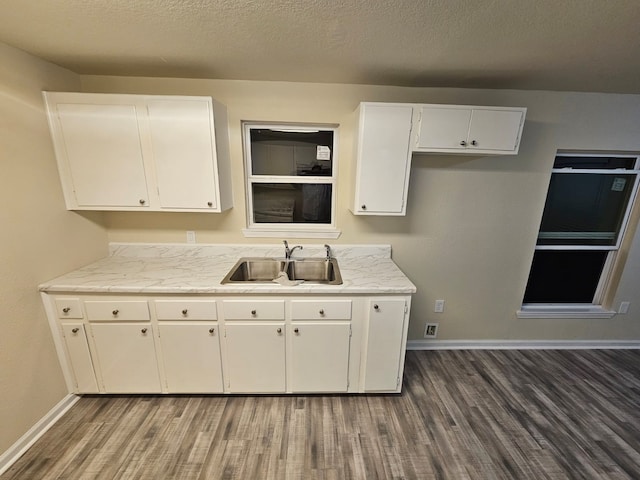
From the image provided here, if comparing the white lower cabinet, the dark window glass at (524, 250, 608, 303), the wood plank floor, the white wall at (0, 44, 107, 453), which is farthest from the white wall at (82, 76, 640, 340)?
the white lower cabinet

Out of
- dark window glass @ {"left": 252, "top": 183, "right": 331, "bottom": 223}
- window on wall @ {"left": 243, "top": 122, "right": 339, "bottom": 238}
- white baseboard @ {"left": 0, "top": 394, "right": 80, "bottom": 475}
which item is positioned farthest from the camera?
dark window glass @ {"left": 252, "top": 183, "right": 331, "bottom": 223}

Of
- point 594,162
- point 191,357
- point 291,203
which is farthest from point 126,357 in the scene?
point 594,162

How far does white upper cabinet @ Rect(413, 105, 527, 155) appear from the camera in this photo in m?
1.81

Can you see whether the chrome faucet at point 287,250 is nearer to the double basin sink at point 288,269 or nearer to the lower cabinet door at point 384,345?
the double basin sink at point 288,269

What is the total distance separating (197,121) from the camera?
1.79m

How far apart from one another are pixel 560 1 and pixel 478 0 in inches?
12.9

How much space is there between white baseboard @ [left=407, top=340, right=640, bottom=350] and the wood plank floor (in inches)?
14.1

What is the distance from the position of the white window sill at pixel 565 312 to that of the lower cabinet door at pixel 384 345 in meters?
1.49

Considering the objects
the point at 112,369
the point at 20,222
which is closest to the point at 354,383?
the point at 112,369

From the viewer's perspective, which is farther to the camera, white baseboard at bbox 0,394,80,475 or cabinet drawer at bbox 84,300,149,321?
cabinet drawer at bbox 84,300,149,321

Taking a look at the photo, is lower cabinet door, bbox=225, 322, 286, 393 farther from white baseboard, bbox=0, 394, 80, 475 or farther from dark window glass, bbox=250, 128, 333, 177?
dark window glass, bbox=250, 128, 333, 177

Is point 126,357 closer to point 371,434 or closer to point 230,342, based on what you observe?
point 230,342

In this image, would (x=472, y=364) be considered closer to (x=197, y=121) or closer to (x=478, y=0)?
(x=478, y=0)

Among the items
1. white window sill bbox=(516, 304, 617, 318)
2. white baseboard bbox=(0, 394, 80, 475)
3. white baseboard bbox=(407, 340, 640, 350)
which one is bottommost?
white baseboard bbox=(0, 394, 80, 475)
